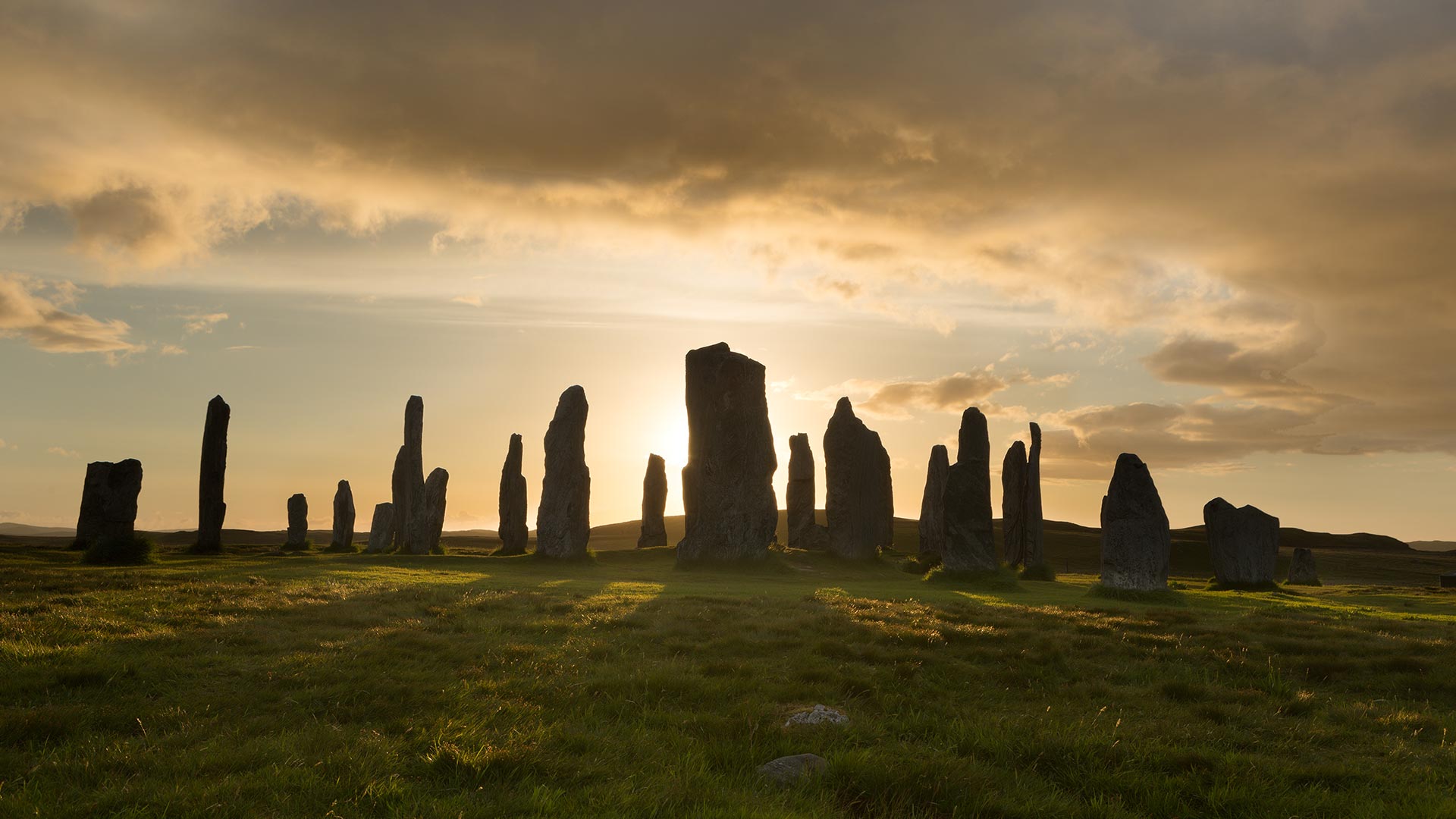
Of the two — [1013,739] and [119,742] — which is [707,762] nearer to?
[1013,739]

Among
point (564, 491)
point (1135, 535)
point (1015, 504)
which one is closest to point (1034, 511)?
point (1015, 504)

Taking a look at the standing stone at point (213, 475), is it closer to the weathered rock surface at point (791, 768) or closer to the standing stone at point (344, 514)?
the standing stone at point (344, 514)

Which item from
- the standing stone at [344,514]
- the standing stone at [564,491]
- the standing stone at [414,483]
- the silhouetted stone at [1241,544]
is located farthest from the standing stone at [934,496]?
the standing stone at [344,514]

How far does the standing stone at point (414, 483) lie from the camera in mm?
44250

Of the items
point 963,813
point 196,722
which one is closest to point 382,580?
point 196,722

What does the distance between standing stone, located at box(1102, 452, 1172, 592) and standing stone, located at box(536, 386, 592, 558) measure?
2149 cm

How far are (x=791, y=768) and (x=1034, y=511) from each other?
3519 cm

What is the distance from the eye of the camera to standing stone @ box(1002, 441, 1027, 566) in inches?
1577

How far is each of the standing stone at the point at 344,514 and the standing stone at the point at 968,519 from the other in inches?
1594

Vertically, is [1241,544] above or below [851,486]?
below

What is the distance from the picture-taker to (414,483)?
44469mm

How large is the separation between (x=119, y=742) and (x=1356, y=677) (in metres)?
15.5

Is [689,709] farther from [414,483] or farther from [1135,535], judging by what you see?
[414,483]

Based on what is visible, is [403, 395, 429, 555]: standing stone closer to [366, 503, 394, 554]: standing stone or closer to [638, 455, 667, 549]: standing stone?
[366, 503, 394, 554]: standing stone
